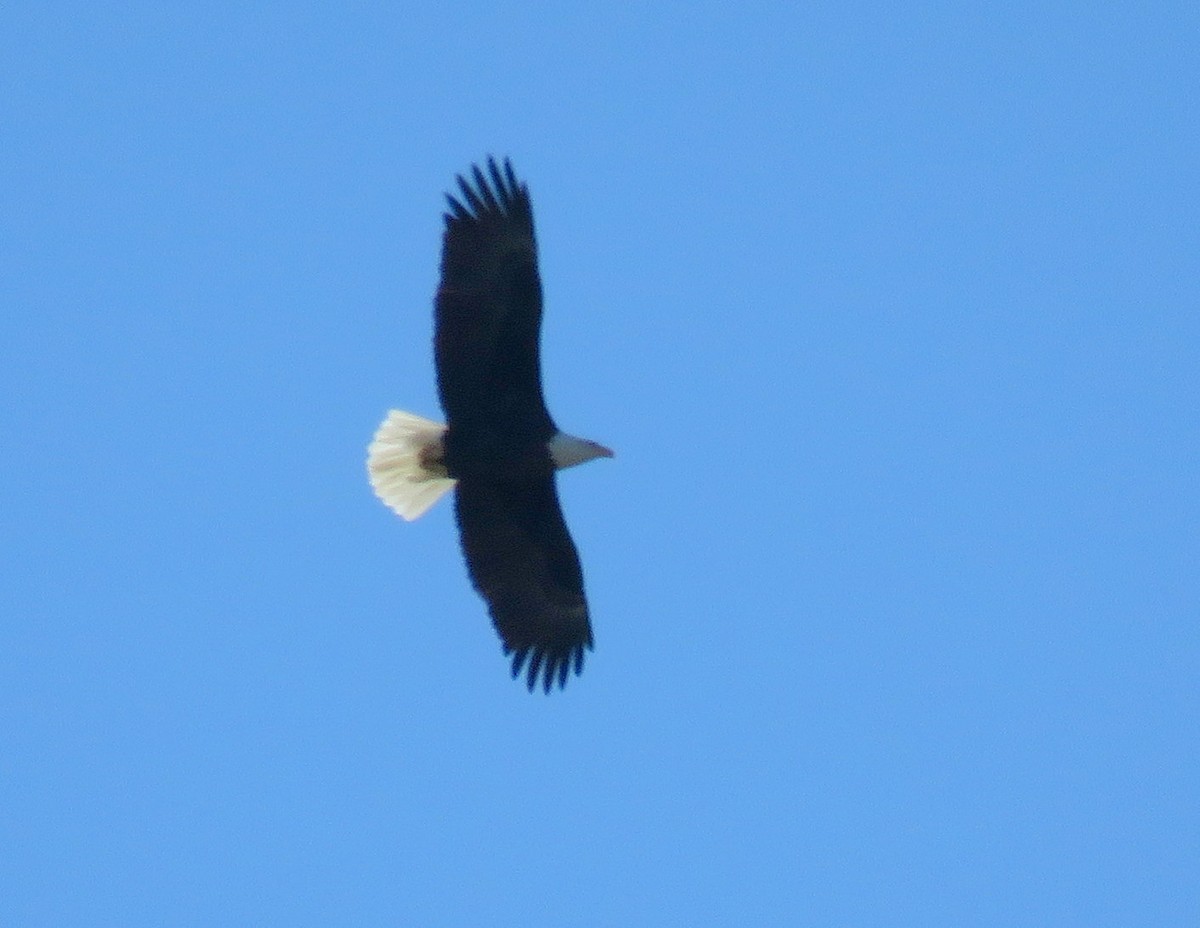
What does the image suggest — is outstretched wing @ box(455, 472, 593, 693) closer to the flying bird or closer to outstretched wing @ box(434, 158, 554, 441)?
the flying bird

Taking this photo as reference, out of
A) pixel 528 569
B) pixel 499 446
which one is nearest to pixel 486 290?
pixel 499 446

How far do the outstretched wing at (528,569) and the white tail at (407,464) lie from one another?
20 cm

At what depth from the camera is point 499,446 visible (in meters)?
9.52

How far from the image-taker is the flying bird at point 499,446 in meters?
9.14

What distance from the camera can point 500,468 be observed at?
9586 millimetres

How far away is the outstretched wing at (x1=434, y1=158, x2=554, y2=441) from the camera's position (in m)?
9.09

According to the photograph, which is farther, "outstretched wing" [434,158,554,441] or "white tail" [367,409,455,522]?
"white tail" [367,409,455,522]

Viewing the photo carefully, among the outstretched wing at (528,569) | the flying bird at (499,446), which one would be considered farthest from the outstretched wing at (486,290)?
the outstretched wing at (528,569)

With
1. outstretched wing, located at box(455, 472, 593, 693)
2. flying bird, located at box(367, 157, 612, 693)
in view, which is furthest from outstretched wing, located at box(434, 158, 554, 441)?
outstretched wing, located at box(455, 472, 593, 693)

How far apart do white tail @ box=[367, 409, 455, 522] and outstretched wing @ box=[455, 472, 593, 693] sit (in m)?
0.20

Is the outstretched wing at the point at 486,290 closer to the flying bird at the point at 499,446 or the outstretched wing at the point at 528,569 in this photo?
the flying bird at the point at 499,446

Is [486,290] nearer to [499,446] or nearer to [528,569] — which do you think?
[499,446]

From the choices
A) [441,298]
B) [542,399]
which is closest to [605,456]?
[542,399]

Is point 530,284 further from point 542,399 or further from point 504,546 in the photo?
point 504,546
